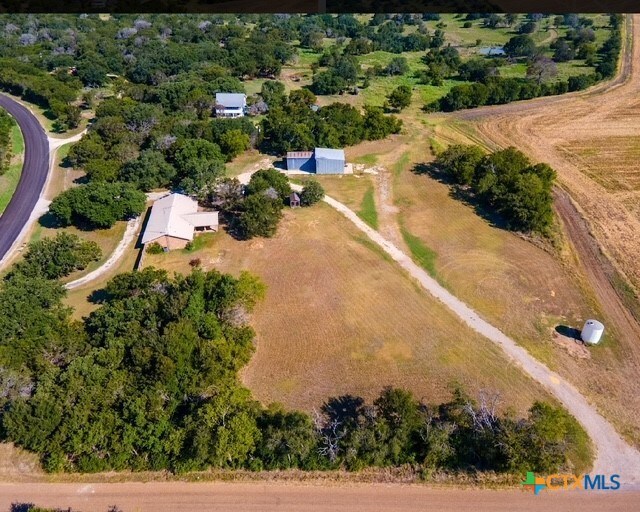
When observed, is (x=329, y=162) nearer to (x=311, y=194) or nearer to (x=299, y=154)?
(x=299, y=154)

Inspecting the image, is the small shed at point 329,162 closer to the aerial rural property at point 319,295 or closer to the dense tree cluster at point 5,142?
the aerial rural property at point 319,295

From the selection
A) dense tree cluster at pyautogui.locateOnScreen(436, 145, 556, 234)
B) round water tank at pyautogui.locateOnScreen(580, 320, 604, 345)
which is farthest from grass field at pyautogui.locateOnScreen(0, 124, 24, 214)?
round water tank at pyautogui.locateOnScreen(580, 320, 604, 345)

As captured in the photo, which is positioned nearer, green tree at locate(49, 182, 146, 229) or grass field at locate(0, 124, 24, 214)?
green tree at locate(49, 182, 146, 229)

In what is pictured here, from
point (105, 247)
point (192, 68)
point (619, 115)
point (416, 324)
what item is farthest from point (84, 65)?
point (619, 115)

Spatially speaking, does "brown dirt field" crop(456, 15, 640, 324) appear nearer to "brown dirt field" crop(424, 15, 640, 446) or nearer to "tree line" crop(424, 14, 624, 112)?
"brown dirt field" crop(424, 15, 640, 446)

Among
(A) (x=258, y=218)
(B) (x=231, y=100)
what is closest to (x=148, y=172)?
(A) (x=258, y=218)

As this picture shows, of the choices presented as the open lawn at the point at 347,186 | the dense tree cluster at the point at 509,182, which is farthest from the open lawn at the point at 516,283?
the open lawn at the point at 347,186
